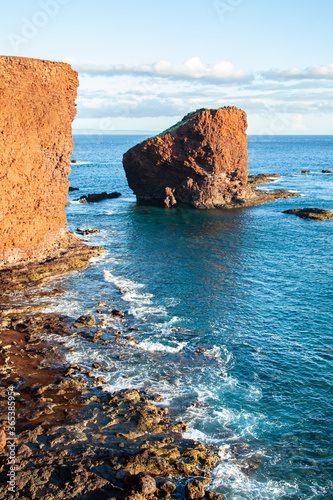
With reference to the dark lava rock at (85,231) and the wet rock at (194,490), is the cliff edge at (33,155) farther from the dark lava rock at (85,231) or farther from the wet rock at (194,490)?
the wet rock at (194,490)

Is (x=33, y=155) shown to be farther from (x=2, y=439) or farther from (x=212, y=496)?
(x=212, y=496)

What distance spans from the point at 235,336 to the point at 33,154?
25469 millimetres

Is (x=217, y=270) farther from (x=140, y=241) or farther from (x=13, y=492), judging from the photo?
(x=13, y=492)

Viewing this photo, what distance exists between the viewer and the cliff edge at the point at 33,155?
3738cm

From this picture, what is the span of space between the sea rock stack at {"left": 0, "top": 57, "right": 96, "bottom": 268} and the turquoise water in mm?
5806

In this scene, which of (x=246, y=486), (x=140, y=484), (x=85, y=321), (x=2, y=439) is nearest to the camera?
(x=140, y=484)

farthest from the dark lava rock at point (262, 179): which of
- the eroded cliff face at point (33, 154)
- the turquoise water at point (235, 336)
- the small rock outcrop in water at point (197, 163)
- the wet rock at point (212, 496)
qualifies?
the wet rock at point (212, 496)

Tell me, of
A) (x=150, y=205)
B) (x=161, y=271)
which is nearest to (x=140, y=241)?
(x=161, y=271)

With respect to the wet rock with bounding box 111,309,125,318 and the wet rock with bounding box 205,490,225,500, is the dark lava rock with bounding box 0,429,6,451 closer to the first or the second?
the wet rock with bounding box 205,490,225,500

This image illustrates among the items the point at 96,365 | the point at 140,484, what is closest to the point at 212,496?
the point at 140,484

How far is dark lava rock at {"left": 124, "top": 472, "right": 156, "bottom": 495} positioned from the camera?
51.2ft

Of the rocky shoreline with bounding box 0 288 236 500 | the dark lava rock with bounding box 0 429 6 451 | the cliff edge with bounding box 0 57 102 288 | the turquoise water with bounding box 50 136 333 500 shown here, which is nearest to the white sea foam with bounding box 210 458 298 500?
the turquoise water with bounding box 50 136 333 500

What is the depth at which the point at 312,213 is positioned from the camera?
72.4 meters

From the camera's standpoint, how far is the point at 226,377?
25000mm
